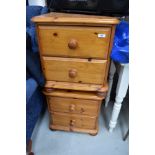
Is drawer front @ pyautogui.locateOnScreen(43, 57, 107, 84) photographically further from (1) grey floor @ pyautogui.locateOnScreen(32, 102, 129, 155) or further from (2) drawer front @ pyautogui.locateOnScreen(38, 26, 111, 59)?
(1) grey floor @ pyautogui.locateOnScreen(32, 102, 129, 155)

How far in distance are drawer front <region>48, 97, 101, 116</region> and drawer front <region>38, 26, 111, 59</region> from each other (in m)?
0.33

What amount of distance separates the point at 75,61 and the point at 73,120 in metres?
0.49

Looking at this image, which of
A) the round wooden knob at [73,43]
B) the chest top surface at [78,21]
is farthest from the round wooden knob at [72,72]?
the chest top surface at [78,21]

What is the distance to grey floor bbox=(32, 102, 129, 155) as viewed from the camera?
3.70 ft

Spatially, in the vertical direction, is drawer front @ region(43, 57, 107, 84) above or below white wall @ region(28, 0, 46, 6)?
below

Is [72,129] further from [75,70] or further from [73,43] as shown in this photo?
[73,43]

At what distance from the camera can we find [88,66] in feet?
2.99

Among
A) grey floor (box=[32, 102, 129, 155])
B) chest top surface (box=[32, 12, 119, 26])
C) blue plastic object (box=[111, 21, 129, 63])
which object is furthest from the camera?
grey floor (box=[32, 102, 129, 155])

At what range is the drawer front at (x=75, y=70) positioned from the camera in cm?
90

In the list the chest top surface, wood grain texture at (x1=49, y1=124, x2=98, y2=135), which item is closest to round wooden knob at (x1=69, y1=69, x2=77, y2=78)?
the chest top surface
